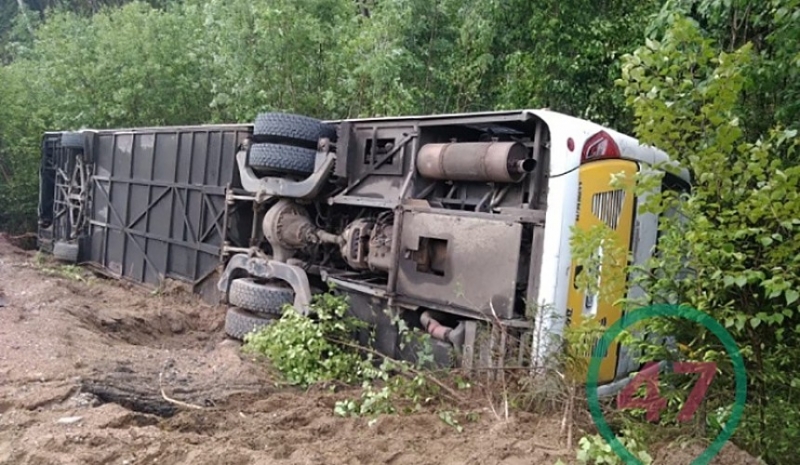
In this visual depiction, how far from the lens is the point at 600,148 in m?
4.60

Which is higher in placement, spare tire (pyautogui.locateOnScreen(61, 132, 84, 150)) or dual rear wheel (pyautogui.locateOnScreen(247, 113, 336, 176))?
spare tire (pyautogui.locateOnScreen(61, 132, 84, 150))

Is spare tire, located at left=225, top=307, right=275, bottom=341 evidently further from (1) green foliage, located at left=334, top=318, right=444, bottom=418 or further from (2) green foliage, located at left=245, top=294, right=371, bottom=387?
(1) green foliage, located at left=334, top=318, right=444, bottom=418

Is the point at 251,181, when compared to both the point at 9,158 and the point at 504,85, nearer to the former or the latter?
the point at 504,85

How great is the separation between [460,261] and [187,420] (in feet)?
6.42

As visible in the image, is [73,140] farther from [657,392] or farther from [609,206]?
[657,392]

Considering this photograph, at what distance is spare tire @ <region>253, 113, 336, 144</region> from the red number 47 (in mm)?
3526

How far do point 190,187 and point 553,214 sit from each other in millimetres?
5241

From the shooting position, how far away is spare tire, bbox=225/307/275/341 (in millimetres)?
5949

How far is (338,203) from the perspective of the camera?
596 centimetres

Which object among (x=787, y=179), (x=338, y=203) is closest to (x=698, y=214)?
(x=787, y=179)

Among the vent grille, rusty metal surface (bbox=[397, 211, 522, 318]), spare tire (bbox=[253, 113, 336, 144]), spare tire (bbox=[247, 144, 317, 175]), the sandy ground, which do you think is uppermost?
spare tire (bbox=[253, 113, 336, 144])

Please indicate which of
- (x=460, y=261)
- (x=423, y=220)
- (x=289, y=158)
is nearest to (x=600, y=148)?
(x=460, y=261)

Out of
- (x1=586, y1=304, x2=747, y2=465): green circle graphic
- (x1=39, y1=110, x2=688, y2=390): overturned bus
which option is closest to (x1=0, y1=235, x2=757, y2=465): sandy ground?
(x1=586, y1=304, x2=747, y2=465): green circle graphic

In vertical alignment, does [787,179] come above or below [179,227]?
above
